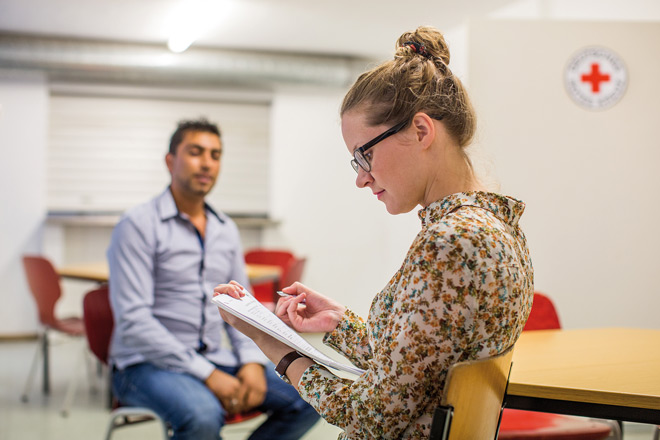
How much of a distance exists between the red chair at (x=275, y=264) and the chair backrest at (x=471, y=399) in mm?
3000

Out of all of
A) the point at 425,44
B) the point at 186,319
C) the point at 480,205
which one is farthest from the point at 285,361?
the point at 186,319

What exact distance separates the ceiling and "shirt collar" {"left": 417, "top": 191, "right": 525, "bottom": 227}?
394 centimetres

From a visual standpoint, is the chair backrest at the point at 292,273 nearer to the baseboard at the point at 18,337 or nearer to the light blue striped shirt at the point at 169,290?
the light blue striped shirt at the point at 169,290

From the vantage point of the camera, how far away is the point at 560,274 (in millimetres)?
3484

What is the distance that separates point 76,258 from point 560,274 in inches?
181

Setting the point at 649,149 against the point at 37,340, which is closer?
the point at 649,149

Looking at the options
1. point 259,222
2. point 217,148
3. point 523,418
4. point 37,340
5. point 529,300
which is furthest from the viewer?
point 259,222

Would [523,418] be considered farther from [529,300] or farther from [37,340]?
[37,340]

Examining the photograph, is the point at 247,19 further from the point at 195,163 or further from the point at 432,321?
the point at 432,321

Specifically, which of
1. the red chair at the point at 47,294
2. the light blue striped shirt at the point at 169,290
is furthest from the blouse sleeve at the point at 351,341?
the red chair at the point at 47,294

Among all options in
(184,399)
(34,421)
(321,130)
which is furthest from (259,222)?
(184,399)

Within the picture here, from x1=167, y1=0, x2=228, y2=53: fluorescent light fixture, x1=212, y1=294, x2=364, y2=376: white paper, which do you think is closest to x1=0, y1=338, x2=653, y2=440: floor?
x1=212, y1=294, x2=364, y2=376: white paper

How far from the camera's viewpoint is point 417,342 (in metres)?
0.90

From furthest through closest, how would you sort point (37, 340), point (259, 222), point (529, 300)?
point (259, 222) < point (37, 340) < point (529, 300)
